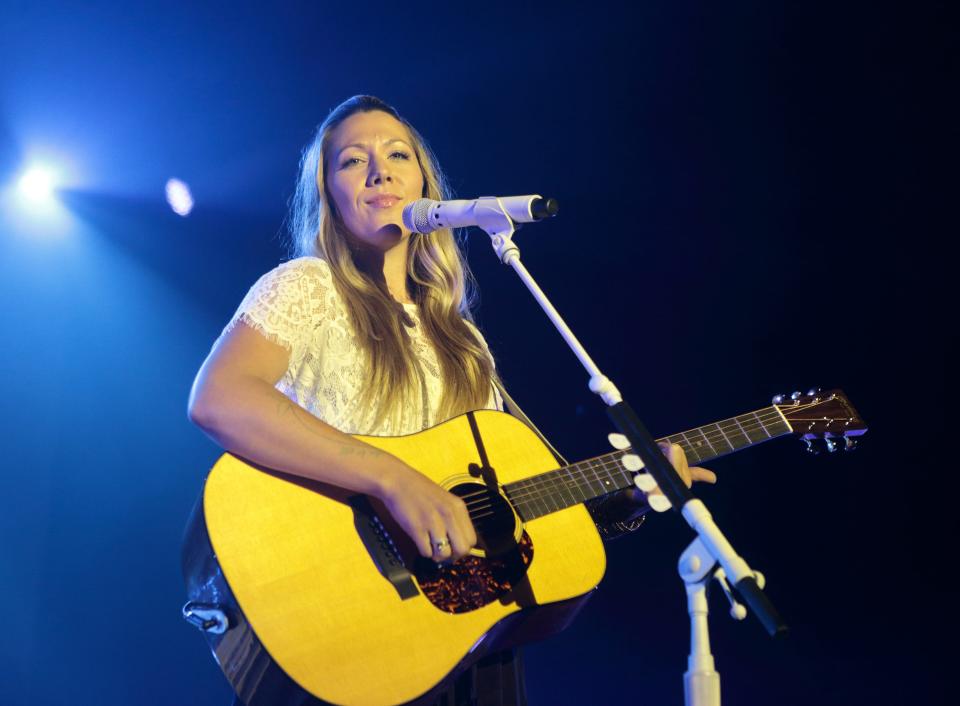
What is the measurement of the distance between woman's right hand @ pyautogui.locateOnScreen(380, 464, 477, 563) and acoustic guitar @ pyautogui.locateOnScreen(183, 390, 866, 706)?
73mm

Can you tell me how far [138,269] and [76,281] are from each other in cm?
28

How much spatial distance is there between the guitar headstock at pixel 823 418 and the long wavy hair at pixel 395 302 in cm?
92

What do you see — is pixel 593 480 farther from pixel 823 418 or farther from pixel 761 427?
pixel 823 418

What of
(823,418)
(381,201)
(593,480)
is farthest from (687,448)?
(381,201)

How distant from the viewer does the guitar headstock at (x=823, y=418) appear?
2.25 metres

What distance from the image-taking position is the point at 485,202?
5.42 ft

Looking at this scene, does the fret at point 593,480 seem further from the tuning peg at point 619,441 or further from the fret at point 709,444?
the tuning peg at point 619,441

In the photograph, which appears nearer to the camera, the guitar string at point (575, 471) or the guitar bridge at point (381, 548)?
the guitar bridge at point (381, 548)

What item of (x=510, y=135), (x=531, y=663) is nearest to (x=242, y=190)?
(x=510, y=135)

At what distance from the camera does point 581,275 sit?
3691mm

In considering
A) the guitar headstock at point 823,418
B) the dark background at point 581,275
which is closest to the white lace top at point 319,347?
the guitar headstock at point 823,418

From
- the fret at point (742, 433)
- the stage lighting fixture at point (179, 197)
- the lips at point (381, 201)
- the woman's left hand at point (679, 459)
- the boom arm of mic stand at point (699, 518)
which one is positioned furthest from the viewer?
the stage lighting fixture at point (179, 197)

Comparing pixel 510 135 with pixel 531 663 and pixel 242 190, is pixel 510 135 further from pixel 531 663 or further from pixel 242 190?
pixel 531 663

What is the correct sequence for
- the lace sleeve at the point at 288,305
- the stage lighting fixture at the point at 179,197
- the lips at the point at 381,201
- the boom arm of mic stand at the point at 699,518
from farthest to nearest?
the stage lighting fixture at the point at 179,197
the lips at the point at 381,201
the lace sleeve at the point at 288,305
the boom arm of mic stand at the point at 699,518
